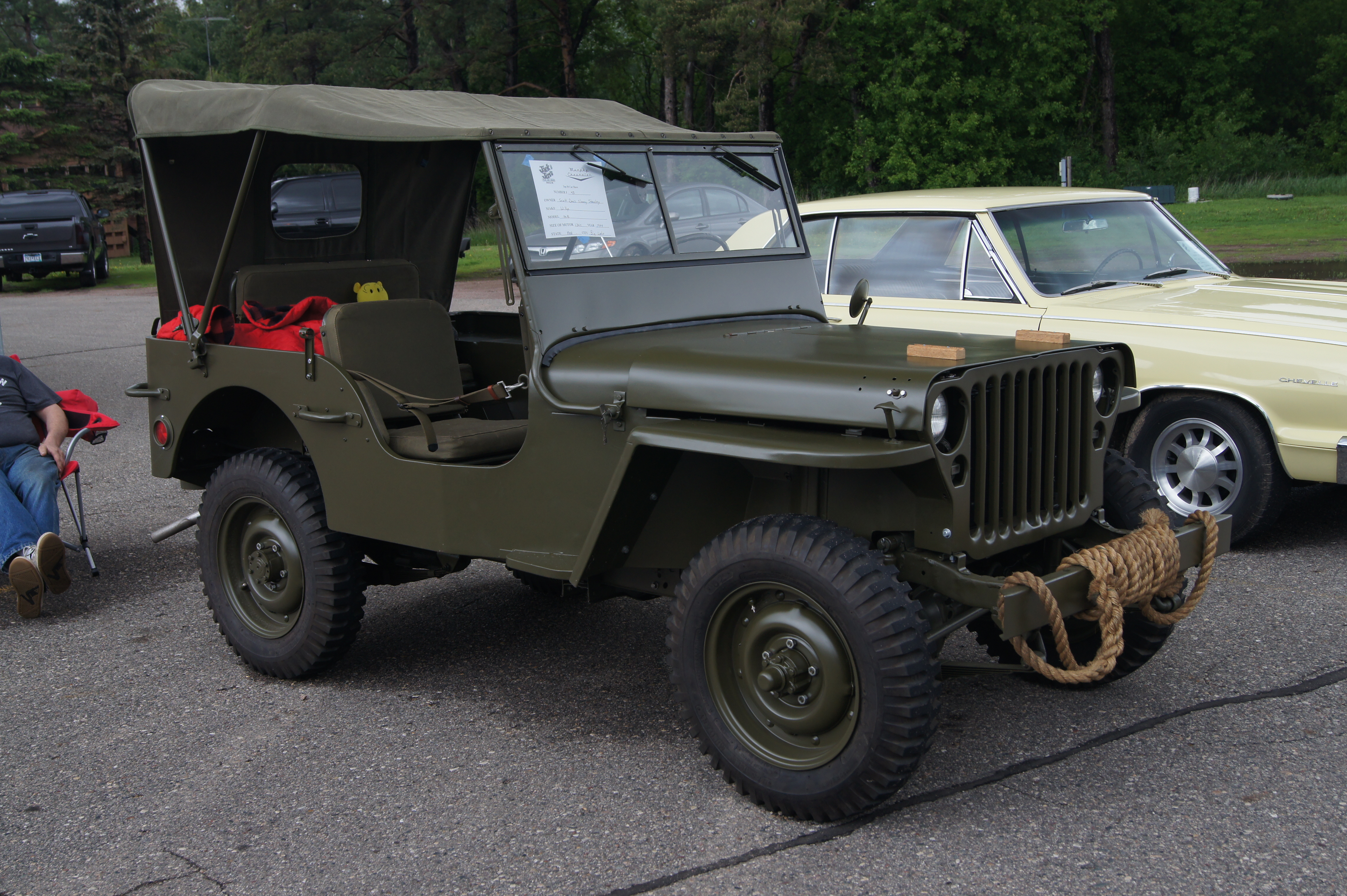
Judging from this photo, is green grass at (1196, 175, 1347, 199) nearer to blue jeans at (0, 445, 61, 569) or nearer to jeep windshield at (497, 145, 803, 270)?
jeep windshield at (497, 145, 803, 270)

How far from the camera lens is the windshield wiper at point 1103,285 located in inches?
249

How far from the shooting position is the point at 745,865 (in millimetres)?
3055

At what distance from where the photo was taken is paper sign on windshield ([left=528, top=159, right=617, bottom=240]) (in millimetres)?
4004

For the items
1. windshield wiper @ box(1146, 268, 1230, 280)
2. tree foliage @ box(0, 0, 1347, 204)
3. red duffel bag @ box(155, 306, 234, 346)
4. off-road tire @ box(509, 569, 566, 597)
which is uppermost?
tree foliage @ box(0, 0, 1347, 204)

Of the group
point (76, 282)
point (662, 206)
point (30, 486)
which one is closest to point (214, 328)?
point (30, 486)

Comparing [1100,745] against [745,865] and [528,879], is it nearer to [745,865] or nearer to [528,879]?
[745,865]

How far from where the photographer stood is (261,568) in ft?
14.9

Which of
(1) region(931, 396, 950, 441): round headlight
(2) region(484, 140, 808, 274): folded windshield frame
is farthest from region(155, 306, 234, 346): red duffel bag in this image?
(1) region(931, 396, 950, 441): round headlight

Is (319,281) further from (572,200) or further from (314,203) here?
(572,200)

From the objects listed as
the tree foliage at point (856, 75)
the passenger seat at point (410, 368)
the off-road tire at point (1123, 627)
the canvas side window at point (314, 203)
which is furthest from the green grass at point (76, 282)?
the off-road tire at point (1123, 627)

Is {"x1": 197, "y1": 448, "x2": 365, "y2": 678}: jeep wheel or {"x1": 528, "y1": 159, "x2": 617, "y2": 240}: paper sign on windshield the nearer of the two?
{"x1": 528, "y1": 159, "x2": 617, "y2": 240}: paper sign on windshield

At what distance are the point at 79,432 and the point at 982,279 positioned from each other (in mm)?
4622

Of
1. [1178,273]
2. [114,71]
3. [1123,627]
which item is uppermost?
[114,71]

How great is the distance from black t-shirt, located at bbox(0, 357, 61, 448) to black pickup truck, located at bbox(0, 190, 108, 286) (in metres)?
19.6
